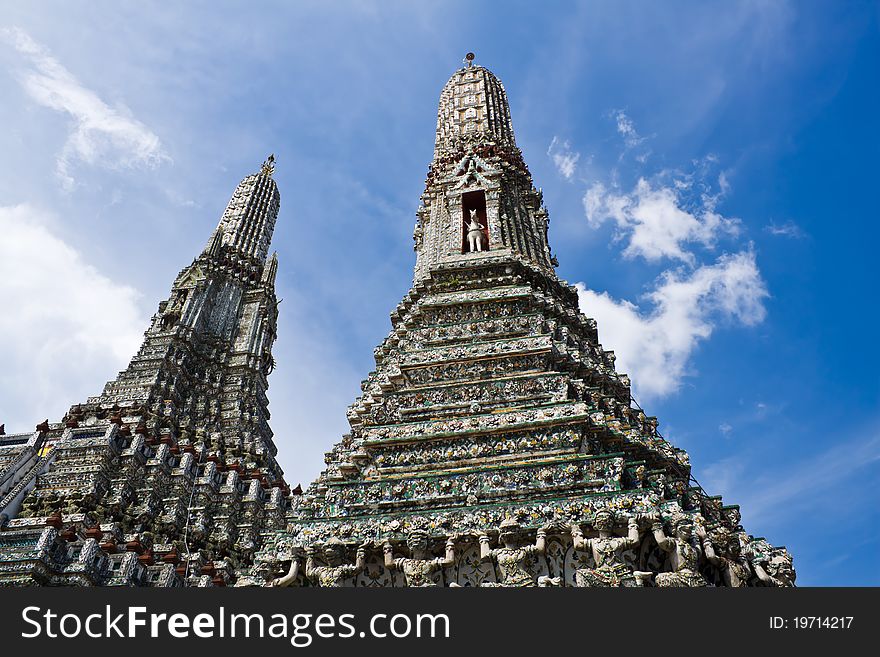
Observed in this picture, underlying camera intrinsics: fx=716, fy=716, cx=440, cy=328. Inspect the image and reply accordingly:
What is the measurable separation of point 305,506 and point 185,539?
14.0 m

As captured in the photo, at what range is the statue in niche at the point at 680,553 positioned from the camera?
710 cm

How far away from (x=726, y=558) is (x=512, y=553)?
2339 millimetres

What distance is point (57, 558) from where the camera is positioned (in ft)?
55.5

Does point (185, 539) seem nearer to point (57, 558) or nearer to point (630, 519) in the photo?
point (57, 558)

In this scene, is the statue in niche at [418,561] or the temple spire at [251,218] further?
the temple spire at [251,218]

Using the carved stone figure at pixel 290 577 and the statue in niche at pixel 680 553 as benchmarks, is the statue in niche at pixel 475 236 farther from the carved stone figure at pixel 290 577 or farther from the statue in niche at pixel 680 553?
the statue in niche at pixel 680 553

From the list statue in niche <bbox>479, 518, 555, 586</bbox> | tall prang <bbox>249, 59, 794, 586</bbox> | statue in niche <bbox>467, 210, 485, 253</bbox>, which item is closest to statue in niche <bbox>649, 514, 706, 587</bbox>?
tall prang <bbox>249, 59, 794, 586</bbox>

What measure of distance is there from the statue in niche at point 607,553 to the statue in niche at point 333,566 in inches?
95.7

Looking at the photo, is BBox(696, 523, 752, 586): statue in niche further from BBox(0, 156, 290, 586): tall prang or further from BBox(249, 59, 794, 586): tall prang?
BBox(0, 156, 290, 586): tall prang

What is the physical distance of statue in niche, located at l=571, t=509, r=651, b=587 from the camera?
727 cm

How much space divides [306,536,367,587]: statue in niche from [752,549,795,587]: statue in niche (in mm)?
4598

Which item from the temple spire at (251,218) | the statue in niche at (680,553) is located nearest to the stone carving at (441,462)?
the statue in niche at (680,553)

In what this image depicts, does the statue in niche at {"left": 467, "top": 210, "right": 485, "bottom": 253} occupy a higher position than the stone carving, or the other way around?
the statue in niche at {"left": 467, "top": 210, "right": 485, "bottom": 253}

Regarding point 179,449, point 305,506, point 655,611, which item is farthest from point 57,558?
point 655,611
